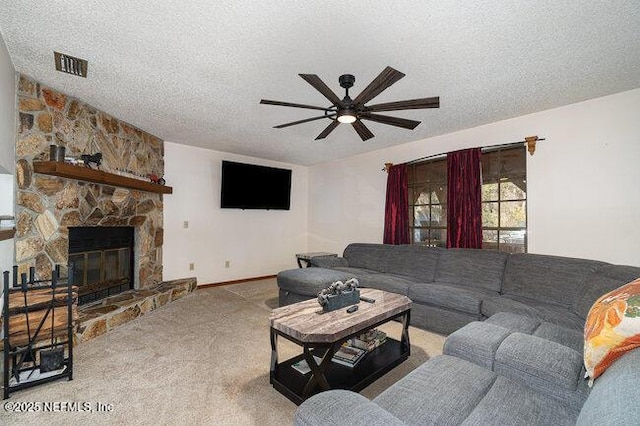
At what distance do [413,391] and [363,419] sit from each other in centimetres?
47

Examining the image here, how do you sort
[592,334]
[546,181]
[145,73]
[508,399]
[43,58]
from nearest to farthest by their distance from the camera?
1. [592,334]
2. [508,399]
3. [43,58]
4. [145,73]
5. [546,181]

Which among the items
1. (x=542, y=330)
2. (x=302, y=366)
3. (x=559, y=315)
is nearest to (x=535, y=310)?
(x=559, y=315)

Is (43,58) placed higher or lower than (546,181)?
higher

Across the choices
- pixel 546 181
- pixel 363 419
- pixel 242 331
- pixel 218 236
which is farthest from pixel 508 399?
pixel 218 236

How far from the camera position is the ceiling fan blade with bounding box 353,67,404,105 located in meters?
1.72

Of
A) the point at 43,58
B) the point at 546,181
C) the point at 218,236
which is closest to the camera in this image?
the point at 43,58

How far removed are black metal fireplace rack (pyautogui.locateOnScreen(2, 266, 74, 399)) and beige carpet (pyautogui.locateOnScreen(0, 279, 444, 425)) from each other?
0.09m

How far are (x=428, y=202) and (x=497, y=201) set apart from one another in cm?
94

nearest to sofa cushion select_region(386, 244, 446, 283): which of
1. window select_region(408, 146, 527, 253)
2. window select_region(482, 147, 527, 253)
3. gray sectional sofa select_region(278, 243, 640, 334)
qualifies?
gray sectional sofa select_region(278, 243, 640, 334)

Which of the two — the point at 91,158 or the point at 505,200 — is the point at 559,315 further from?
the point at 91,158

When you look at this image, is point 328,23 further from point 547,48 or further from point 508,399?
point 508,399

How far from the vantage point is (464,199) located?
12.5 feet

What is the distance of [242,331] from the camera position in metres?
3.05

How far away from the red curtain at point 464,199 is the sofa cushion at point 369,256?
2.97 ft
